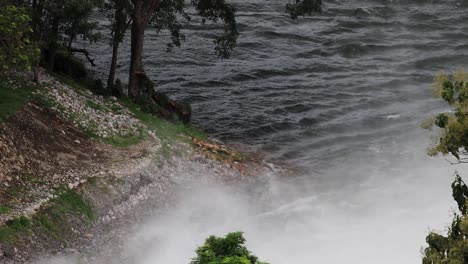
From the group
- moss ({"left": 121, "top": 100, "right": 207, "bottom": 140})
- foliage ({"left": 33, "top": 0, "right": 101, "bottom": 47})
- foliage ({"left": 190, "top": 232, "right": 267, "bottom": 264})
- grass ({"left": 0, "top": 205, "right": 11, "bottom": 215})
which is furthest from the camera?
moss ({"left": 121, "top": 100, "right": 207, "bottom": 140})

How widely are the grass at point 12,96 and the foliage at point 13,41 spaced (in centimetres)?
268

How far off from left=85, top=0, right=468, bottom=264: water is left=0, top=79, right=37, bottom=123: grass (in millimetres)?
6881

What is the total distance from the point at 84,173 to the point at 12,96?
458 centimetres

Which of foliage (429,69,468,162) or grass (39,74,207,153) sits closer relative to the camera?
foliage (429,69,468,162)

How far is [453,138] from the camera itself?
15.6 metres

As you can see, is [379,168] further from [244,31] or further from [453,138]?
[244,31]

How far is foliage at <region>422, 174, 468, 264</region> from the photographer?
1433cm

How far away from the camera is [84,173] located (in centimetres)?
2352

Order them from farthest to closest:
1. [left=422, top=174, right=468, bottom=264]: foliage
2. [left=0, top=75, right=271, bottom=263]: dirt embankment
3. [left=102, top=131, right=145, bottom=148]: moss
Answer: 1. [left=102, top=131, right=145, bottom=148]: moss
2. [left=0, top=75, right=271, bottom=263]: dirt embankment
3. [left=422, top=174, right=468, bottom=264]: foliage

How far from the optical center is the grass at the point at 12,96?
23859 mm

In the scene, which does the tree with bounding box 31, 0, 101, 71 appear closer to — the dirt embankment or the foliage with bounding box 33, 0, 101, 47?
the foliage with bounding box 33, 0, 101, 47

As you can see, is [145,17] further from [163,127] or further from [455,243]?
[455,243]

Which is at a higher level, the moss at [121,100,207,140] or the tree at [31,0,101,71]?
the tree at [31,0,101,71]

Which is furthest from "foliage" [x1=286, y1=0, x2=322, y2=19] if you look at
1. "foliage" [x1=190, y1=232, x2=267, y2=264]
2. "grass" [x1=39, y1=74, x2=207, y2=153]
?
"foliage" [x1=190, y1=232, x2=267, y2=264]
